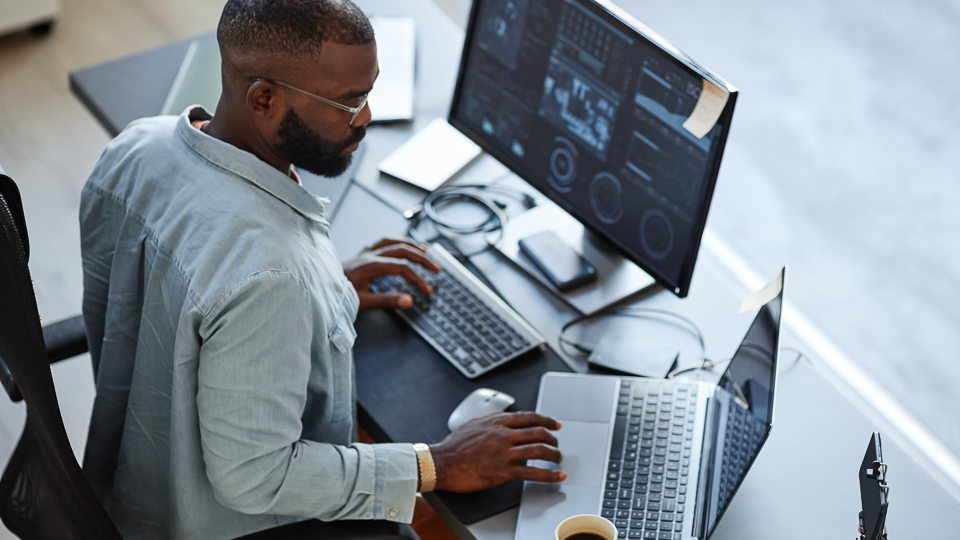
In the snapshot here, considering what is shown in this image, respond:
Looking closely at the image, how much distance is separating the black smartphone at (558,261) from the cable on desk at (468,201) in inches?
3.0

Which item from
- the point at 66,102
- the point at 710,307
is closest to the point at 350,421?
the point at 710,307

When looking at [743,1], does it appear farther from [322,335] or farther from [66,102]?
[322,335]

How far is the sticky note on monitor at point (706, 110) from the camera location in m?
1.42

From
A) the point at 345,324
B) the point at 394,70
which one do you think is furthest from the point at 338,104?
the point at 394,70

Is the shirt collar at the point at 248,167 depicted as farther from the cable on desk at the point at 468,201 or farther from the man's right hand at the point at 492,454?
the cable on desk at the point at 468,201

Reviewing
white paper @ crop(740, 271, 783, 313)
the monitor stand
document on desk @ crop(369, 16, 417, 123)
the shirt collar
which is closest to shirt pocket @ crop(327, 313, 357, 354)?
the shirt collar

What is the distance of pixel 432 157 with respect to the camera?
2006 mm

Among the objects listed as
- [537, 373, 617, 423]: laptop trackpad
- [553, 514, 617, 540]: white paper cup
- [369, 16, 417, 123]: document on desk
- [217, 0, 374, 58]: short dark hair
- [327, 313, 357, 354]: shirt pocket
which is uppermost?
[217, 0, 374, 58]: short dark hair

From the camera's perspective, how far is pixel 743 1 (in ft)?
13.6

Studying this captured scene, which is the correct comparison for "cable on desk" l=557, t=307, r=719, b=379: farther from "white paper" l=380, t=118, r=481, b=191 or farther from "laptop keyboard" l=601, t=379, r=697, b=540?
"white paper" l=380, t=118, r=481, b=191

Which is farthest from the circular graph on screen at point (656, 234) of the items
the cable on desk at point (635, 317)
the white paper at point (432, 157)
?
the white paper at point (432, 157)

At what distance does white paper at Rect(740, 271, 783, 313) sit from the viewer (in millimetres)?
1305

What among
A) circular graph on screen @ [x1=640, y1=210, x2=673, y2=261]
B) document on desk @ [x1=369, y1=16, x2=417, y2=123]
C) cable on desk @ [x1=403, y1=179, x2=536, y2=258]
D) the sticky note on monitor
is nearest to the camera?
the sticky note on monitor

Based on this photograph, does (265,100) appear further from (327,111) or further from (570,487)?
(570,487)
